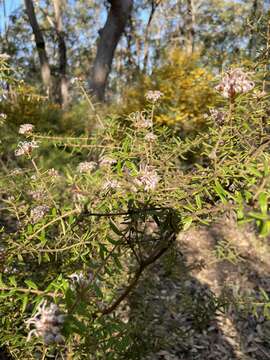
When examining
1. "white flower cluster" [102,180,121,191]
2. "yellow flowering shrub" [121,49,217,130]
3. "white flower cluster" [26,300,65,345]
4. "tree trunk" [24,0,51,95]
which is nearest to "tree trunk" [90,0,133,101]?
"yellow flowering shrub" [121,49,217,130]

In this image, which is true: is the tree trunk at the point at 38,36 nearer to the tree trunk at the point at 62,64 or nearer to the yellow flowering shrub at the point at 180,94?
Result: the tree trunk at the point at 62,64

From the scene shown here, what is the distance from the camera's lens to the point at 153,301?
3648 mm

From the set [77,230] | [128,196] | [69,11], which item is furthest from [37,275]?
[69,11]

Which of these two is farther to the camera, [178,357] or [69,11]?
[69,11]

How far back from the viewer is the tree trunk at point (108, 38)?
645 centimetres

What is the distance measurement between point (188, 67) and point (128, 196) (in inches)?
276

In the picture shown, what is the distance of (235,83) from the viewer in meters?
0.98

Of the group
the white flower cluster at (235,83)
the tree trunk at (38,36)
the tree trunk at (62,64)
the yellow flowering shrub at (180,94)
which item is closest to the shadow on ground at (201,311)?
the white flower cluster at (235,83)

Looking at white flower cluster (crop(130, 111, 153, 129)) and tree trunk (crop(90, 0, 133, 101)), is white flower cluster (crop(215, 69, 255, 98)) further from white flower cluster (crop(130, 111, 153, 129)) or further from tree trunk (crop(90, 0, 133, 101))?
tree trunk (crop(90, 0, 133, 101))

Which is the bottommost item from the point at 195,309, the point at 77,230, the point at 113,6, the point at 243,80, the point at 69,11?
the point at 195,309

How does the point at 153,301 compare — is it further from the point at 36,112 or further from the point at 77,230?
the point at 36,112

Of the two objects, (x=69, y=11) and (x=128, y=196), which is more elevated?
(x=69, y=11)

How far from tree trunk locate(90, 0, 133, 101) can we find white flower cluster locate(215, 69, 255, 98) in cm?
572

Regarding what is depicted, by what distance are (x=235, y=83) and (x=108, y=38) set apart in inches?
245
